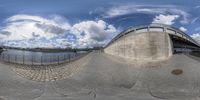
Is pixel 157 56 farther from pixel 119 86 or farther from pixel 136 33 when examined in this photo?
pixel 119 86

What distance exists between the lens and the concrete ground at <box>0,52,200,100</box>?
40.7 metres

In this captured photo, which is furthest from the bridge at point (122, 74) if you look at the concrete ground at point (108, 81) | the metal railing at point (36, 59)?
the metal railing at point (36, 59)

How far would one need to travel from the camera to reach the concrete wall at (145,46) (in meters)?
53.8

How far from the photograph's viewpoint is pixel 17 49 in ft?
279

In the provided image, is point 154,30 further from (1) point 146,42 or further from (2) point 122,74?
(2) point 122,74

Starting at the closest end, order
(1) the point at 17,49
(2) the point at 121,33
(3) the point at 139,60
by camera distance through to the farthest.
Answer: (3) the point at 139,60
(2) the point at 121,33
(1) the point at 17,49

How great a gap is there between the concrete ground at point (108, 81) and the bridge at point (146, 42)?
190 cm

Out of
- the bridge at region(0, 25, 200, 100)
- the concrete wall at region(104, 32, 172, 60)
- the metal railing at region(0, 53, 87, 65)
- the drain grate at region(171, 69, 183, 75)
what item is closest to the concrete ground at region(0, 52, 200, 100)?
the bridge at region(0, 25, 200, 100)

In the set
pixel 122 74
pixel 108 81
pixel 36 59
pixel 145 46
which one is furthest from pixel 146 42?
pixel 36 59

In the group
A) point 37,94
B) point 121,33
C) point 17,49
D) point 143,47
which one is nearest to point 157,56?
point 143,47

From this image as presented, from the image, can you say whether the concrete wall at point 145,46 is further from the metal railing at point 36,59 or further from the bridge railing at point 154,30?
the metal railing at point 36,59

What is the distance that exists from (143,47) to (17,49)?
41.8 metres

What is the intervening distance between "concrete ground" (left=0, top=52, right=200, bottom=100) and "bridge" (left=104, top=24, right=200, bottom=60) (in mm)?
1905

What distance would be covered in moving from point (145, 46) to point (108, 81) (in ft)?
36.4
